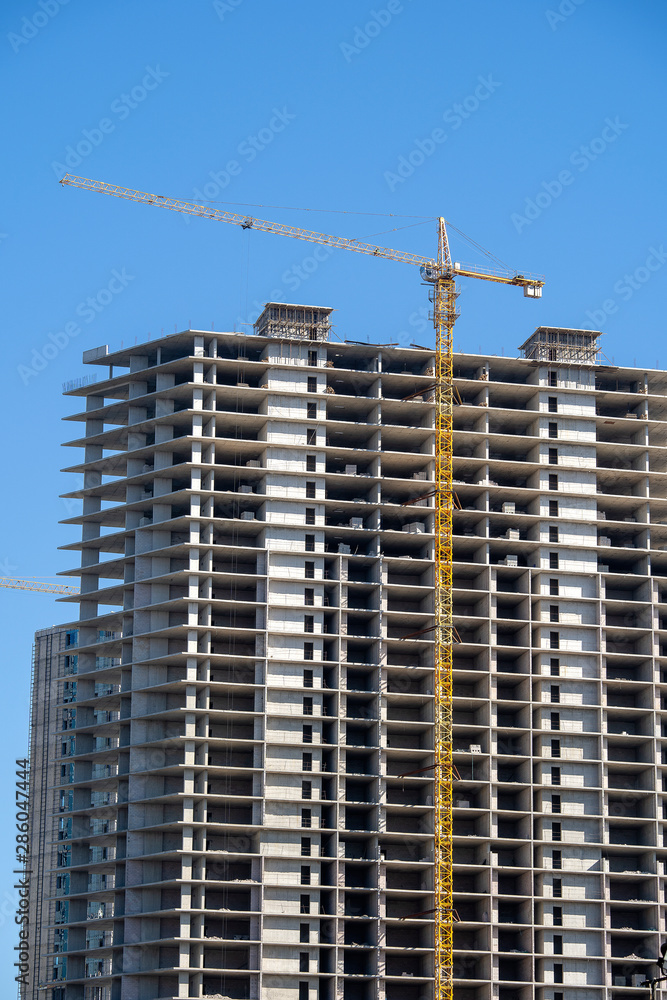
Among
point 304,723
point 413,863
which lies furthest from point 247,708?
point 413,863

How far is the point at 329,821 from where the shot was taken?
194000 mm

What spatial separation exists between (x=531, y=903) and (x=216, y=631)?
1803 inches

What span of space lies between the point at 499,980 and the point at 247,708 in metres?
40.4

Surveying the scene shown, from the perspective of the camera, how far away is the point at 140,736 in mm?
196500

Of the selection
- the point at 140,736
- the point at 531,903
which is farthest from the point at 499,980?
the point at 140,736

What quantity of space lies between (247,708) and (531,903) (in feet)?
124

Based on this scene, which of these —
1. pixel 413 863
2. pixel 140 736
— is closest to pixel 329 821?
pixel 413 863

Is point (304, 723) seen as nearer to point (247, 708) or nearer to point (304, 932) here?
point (247, 708)

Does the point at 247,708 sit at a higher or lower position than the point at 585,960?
higher

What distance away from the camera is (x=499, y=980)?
194 meters

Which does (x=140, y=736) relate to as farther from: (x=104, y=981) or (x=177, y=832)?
(x=104, y=981)

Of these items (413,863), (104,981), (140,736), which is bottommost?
(104,981)

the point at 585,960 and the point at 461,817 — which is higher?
the point at 461,817

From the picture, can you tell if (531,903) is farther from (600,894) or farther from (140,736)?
(140,736)
